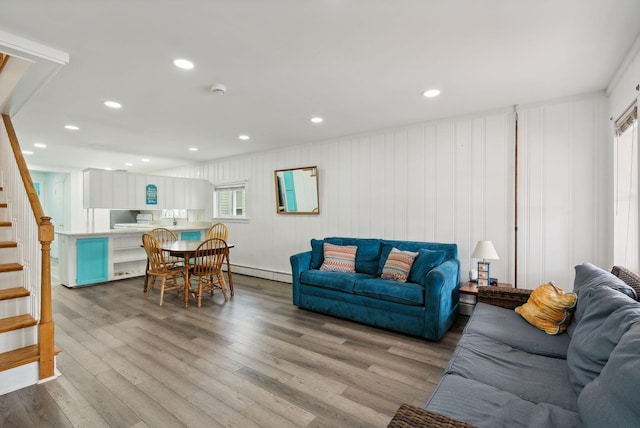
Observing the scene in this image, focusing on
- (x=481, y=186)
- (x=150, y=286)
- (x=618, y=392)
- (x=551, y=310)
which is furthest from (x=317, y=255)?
(x=618, y=392)

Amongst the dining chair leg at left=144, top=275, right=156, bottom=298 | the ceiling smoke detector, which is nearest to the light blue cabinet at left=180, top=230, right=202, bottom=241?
the dining chair leg at left=144, top=275, right=156, bottom=298

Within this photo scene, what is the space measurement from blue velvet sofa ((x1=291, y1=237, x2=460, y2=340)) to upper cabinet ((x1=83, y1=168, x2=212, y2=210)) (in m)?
3.83

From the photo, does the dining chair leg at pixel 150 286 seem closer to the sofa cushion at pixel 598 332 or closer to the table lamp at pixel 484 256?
the table lamp at pixel 484 256

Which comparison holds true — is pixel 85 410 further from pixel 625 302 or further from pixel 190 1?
pixel 625 302

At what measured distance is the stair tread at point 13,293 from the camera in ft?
7.89

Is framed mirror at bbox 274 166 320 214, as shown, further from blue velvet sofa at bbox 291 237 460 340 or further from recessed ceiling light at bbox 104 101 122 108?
recessed ceiling light at bbox 104 101 122 108

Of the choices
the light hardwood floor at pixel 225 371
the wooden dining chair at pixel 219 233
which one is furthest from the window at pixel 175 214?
the light hardwood floor at pixel 225 371

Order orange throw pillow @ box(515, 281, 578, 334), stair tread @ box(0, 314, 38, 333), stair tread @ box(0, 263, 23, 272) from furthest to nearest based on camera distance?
stair tread @ box(0, 263, 23, 272)
stair tread @ box(0, 314, 38, 333)
orange throw pillow @ box(515, 281, 578, 334)

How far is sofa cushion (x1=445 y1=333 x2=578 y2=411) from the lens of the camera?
4.64 feet

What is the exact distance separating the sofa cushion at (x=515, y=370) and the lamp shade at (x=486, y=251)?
140 cm

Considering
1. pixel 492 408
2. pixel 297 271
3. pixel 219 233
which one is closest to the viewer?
pixel 492 408

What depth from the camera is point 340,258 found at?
4.04 metres

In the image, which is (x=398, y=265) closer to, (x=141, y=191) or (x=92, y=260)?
(x=92, y=260)

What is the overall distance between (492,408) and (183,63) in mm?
2957
